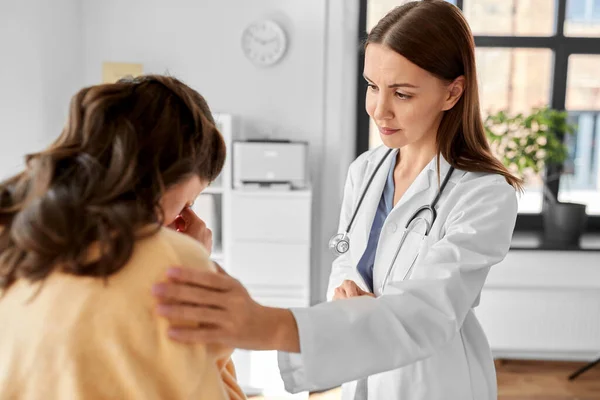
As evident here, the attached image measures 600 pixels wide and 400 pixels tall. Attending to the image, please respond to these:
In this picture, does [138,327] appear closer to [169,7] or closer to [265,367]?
[265,367]

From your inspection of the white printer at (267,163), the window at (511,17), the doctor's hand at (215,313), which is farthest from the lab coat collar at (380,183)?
the window at (511,17)

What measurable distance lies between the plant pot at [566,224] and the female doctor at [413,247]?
2096 millimetres

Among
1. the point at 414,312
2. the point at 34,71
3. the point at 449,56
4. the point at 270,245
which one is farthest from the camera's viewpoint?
the point at 270,245

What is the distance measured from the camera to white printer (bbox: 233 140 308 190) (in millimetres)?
3141

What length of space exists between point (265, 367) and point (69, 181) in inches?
99.5

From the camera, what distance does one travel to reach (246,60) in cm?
351

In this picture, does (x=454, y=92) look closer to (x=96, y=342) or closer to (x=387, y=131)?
(x=387, y=131)

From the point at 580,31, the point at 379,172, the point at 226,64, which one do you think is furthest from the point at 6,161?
the point at 580,31

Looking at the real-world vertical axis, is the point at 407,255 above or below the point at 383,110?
below

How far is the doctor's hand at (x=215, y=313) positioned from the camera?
678 millimetres

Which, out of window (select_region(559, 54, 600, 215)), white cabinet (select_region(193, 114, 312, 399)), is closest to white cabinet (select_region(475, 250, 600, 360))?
window (select_region(559, 54, 600, 215))

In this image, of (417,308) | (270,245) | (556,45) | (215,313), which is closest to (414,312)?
(417,308)

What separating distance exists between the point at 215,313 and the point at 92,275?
0.15 meters

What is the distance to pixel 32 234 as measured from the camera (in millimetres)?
657
